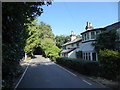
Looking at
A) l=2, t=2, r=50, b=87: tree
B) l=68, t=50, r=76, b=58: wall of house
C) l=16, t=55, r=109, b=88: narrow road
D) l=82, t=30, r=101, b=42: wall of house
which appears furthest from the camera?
l=68, t=50, r=76, b=58: wall of house

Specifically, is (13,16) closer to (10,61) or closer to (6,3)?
(6,3)

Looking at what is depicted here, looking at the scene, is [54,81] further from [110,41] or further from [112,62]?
[110,41]

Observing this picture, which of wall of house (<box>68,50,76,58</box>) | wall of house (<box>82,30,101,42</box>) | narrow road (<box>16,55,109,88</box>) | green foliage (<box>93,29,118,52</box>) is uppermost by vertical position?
wall of house (<box>82,30,101,42</box>)

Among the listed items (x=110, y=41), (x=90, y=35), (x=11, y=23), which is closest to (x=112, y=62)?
(x=110, y=41)

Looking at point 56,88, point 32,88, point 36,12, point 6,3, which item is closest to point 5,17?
point 6,3

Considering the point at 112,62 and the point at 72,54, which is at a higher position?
the point at 112,62

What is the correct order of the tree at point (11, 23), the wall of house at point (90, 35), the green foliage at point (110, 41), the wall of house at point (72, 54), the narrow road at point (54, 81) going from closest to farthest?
the tree at point (11, 23), the narrow road at point (54, 81), the green foliage at point (110, 41), the wall of house at point (90, 35), the wall of house at point (72, 54)

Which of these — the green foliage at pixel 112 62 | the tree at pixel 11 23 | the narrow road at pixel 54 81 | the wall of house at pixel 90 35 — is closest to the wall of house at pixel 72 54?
the wall of house at pixel 90 35

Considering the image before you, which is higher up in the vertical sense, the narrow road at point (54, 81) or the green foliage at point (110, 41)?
the green foliage at point (110, 41)

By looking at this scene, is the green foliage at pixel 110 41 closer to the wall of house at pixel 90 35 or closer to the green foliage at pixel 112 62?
the wall of house at pixel 90 35

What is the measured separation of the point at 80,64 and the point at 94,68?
6.66 feet

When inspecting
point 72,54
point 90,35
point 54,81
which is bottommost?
point 54,81

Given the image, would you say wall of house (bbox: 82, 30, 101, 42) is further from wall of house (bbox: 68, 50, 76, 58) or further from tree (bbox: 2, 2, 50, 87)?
tree (bbox: 2, 2, 50, 87)

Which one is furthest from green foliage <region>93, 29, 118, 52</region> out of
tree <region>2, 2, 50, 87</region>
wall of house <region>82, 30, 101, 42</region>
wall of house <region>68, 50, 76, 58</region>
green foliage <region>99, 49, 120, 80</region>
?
wall of house <region>68, 50, 76, 58</region>
